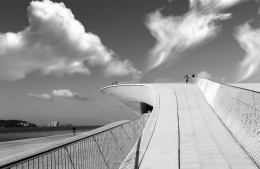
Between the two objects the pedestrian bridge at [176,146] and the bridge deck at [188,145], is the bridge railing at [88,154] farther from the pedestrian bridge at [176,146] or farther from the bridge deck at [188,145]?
the bridge deck at [188,145]

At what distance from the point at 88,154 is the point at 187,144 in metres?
4.62

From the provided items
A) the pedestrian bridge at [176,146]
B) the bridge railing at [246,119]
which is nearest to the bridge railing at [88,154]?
the pedestrian bridge at [176,146]

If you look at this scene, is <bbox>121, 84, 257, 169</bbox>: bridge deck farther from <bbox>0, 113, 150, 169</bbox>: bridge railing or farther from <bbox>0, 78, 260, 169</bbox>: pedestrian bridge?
<bbox>0, 113, 150, 169</bbox>: bridge railing

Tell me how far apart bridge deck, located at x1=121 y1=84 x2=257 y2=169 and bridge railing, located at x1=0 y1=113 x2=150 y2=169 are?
0.46m

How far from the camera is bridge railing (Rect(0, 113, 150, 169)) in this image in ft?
11.1

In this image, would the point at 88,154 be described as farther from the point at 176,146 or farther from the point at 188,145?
the point at 188,145

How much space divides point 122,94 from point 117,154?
37335mm

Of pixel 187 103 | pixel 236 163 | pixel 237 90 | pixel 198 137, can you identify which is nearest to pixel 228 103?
pixel 237 90

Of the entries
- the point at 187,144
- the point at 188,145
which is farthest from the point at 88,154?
the point at 187,144

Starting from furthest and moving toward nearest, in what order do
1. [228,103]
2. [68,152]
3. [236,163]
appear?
[228,103] < [236,163] < [68,152]

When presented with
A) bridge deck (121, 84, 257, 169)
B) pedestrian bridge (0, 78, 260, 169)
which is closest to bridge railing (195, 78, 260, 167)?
pedestrian bridge (0, 78, 260, 169)

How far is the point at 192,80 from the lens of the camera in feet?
119

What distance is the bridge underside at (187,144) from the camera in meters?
6.91

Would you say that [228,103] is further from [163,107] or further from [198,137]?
[163,107]
